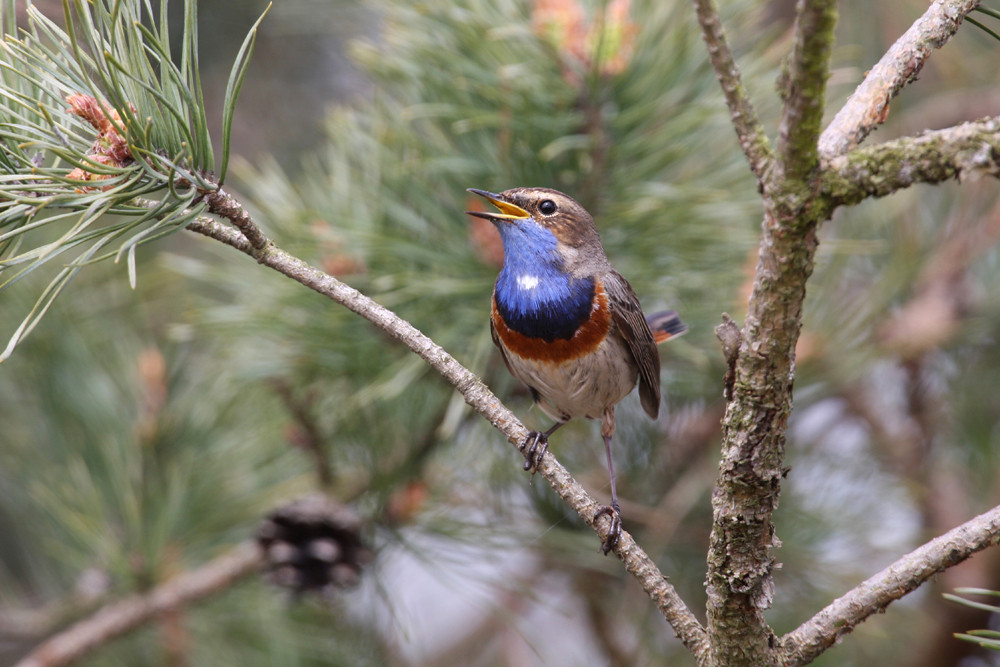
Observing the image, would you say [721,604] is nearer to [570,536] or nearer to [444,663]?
[570,536]

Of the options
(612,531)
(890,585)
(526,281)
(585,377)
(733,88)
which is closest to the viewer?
(733,88)

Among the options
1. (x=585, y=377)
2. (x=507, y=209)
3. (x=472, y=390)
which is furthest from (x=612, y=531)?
(x=507, y=209)

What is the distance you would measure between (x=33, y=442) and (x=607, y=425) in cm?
234

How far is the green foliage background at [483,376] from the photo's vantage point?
10.4 feet

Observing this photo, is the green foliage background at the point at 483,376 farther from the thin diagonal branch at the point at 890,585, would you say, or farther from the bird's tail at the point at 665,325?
the thin diagonal branch at the point at 890,585

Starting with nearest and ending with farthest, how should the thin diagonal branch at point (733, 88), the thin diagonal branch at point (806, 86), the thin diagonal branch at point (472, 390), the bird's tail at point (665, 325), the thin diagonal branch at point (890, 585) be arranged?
the thin diagonal branch at point (806, 86), the thin diagonal branch at point (733, 88), the thin diagonal branch at point (890, 585), the thin diagonal branch at point (472, 390), the bird's tail at point (665, 325)

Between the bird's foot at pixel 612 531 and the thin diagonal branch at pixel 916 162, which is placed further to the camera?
the bird's foot at pixel 612 531

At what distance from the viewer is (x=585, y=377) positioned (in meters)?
3.25

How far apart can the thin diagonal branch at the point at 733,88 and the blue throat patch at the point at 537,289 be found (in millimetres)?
1676

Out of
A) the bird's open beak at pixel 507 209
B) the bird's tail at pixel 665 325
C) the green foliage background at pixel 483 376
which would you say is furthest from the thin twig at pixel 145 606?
the bird's tail at pixel 665 325

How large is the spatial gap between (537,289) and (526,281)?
2.1 inches

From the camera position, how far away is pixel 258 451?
12.0ft

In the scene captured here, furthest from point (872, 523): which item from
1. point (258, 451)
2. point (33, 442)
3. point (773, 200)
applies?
point (33, 442)

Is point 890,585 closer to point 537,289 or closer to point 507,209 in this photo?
point 537,289
